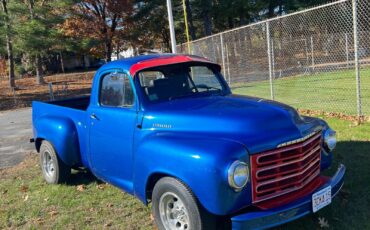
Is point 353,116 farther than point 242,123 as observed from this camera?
Yes

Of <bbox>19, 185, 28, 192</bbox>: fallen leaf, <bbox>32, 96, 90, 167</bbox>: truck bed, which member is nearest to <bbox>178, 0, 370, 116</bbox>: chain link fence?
<bbox>32, 96, 90, 167</bbox>: truck bed

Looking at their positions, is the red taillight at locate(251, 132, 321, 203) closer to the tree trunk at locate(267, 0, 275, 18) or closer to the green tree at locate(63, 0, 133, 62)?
the green tree at locate(63, 0, 133, 62)

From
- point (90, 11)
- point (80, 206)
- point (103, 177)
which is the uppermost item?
point (90, 11)

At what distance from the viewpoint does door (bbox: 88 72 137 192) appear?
4.92 m

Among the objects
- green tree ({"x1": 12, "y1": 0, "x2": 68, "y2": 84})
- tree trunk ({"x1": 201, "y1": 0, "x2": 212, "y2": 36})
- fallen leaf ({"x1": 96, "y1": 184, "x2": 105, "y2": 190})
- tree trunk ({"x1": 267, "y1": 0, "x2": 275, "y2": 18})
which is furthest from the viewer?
tree trunk ({"x1": 267, "y1": 0, "x2": 275, "y2": 18})

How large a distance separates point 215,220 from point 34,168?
16.9ft

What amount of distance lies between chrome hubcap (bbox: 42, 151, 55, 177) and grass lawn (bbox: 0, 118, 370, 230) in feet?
0.67

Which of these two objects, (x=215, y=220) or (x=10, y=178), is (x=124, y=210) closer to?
(x=215, y=220)

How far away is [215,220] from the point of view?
3.93 meters

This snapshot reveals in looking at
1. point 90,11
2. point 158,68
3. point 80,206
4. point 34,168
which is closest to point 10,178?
point 34,168

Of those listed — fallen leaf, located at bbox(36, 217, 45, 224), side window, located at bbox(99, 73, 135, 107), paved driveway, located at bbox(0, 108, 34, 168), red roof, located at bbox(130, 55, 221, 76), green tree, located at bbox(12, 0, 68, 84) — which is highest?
green tree, located at bbox(12, 0, 68, 84)

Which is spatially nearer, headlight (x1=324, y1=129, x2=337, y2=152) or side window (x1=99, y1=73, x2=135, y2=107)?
headlight (x1=324, y1=129, x2=337, y2=152)

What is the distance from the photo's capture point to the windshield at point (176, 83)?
16.5ft

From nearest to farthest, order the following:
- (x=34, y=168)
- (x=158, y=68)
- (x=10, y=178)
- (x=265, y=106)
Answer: (x=265, y=106)
(x=158, y=68)
(x=10, y=178)
(x=34, y=168)
